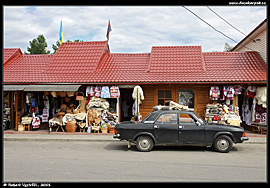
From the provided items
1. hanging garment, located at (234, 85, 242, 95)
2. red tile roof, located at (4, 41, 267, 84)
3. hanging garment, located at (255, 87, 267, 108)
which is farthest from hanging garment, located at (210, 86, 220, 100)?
hanging garment, located at (255, 87, 267, 108)

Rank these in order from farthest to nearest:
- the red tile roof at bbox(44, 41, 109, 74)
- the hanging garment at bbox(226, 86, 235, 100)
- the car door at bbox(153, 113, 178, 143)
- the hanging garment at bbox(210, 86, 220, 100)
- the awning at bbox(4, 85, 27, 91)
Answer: the red tile roof at bbox(44, 41, 109, 74) < the awning at bbox(4, 85, 27, 91) < the hanging garment at bbox(210, 86, 220, 100) < the hanging garment at bbox(226, 86, 235, 100) < the car door at bbox(153, 113, 178, 143)

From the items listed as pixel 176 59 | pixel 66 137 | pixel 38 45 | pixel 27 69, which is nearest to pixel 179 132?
pixel 66 137

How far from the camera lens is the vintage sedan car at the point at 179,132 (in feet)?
29.3

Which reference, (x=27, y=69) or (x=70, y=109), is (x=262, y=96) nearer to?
(x=70, y=109)

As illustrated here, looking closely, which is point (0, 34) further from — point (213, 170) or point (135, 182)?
point (213, 170)

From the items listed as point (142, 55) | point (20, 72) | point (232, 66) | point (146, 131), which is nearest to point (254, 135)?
point (232, 66)

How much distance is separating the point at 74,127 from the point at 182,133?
6.79 m

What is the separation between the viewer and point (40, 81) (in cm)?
1408

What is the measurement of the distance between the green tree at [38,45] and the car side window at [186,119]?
119 feet

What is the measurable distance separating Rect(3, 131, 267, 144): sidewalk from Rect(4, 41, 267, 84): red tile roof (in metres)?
2.92

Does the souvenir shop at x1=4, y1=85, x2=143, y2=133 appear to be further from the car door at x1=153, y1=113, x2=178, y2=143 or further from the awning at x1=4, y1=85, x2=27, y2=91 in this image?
the car door at x1=153, y1=113, x2=178, y2=143

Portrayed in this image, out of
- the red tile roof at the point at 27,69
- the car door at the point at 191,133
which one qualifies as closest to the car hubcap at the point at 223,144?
the car door at the point at 191,133

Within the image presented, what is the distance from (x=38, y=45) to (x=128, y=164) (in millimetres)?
38205

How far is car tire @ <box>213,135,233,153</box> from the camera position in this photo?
351 inches
